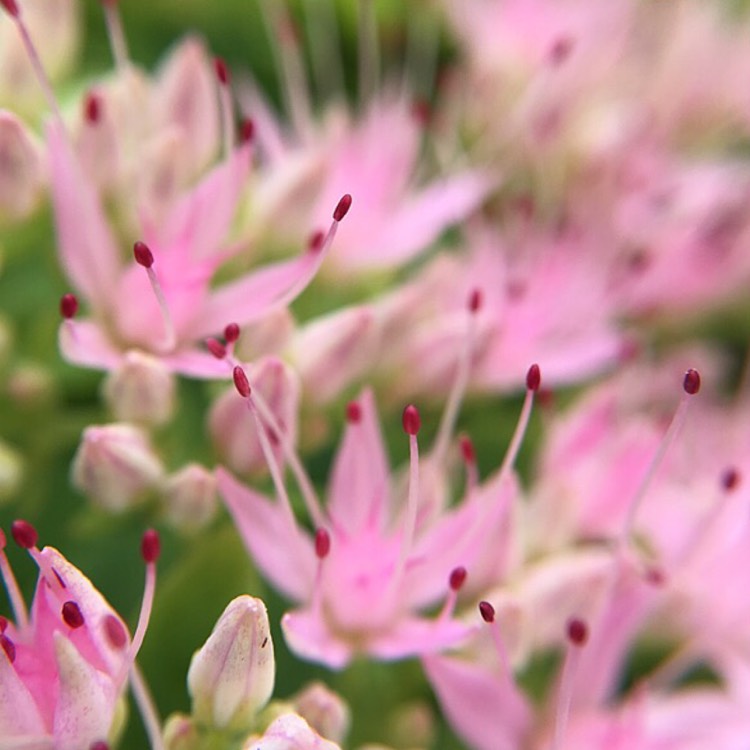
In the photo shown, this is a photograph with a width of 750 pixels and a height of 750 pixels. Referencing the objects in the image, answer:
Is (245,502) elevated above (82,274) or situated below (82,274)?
below

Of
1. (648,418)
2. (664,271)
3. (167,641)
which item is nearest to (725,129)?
(664,271)

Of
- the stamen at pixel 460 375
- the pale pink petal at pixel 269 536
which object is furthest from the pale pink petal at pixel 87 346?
the stamen at pixel 460 375

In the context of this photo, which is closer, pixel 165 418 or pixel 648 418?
pixel 165 418

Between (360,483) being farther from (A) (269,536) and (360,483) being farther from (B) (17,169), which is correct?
(B) (17,169)

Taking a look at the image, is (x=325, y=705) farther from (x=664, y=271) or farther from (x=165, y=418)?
(x=664, y=271)

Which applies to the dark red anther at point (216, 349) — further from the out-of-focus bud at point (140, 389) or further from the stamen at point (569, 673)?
the stamen at point (569, 673)

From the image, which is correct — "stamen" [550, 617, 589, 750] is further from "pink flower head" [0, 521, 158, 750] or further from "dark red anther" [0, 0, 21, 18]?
"dark red anther" [0, 0, 21, 18]

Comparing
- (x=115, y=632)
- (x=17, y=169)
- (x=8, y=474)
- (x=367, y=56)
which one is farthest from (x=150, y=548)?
(x=367, y=56)

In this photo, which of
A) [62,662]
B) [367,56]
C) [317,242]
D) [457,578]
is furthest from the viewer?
[367,56]
